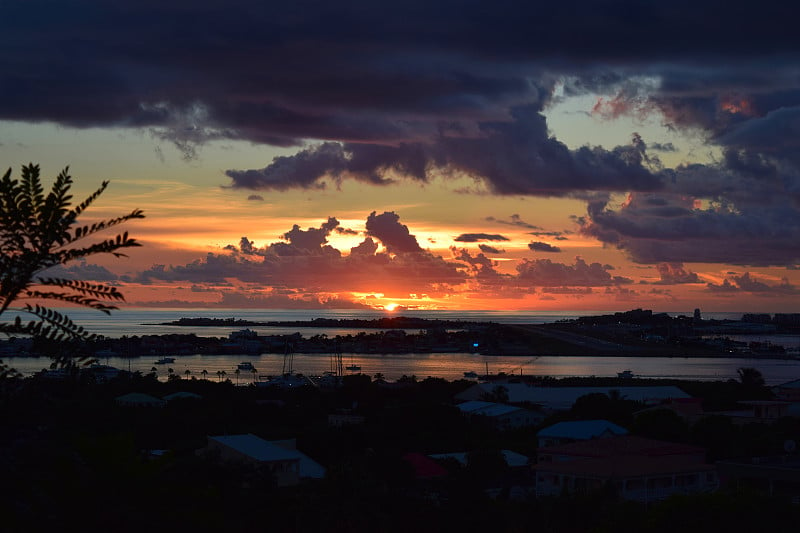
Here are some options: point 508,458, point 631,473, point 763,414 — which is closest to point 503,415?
point 763,414

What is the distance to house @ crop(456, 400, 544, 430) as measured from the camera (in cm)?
4475

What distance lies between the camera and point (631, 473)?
23.0 meters

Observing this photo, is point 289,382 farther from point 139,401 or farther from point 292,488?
point 292,488

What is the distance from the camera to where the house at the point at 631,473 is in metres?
23.0

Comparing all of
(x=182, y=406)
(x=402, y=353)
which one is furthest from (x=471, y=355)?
(x=182, y=406)

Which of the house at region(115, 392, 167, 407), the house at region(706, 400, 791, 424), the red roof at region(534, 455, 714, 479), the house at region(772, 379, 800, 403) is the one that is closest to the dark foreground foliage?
the red roof at region(534, 455, 714, 479)

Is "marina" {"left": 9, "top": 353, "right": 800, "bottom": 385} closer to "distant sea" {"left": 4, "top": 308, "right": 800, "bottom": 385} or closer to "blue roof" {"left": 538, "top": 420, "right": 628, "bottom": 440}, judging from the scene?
"distant sea" {"left": 4, "top": 308, "right": 800, "bottom": 385}

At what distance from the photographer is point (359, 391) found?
5647 cm

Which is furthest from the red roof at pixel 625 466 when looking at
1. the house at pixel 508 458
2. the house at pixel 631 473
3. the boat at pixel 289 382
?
the boat at pixel 289 382

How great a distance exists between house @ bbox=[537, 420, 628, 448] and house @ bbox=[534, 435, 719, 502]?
24.2 ft

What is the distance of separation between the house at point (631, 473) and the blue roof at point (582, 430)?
24.4 ft

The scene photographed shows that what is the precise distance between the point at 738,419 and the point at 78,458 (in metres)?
37.4

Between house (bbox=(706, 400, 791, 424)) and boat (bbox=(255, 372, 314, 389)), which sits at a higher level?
boat (bbox=(255, 372, 314, 389))

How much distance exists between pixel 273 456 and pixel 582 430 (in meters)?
12.6
